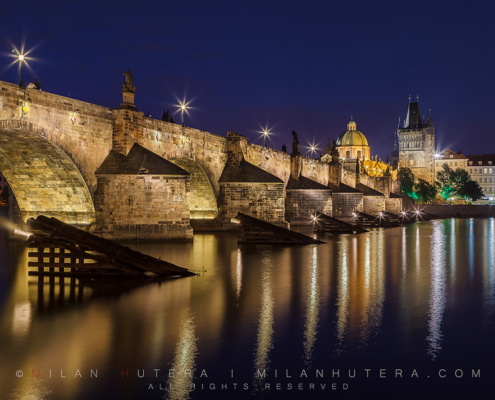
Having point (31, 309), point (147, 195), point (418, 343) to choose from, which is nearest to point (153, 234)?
point (147, 195)

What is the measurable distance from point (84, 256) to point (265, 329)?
5720mm

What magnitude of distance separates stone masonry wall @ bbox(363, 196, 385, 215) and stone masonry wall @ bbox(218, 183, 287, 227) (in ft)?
83.9

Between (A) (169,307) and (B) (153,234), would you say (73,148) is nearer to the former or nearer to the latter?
(B) (153,234)

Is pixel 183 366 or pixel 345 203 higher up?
pixel 345 203

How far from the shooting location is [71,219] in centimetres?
2236

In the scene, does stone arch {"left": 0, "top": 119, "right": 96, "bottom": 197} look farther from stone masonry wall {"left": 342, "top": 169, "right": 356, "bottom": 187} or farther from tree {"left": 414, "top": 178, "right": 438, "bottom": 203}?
tree {"left": 414, "top": 178, "right": 438, "bottom": 203}

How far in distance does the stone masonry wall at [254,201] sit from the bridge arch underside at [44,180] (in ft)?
33.0

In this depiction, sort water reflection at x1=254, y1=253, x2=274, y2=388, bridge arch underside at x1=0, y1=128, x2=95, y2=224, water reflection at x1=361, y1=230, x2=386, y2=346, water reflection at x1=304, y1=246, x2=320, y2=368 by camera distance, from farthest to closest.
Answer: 1. bridge arch underside at x1=0, y1=128, x2=95, y2=224
2. water reflection at x1=361, y1=230, x2=386, y2=346
3. water reflection at x1=304, y1=246, x2=320, y2=368
4. water reflection at x1=254, y1=253, x2=274, y2=388

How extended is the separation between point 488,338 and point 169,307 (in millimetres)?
5241

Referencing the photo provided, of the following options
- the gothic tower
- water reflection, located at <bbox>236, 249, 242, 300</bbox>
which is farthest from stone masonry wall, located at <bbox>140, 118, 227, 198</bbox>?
the gothic tower

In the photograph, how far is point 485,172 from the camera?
Result: 124 metres

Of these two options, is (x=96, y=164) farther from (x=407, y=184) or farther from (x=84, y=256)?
(x=407, y=184)

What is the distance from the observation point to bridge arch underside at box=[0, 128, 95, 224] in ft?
65.8

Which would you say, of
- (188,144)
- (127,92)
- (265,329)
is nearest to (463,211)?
(188,144)
